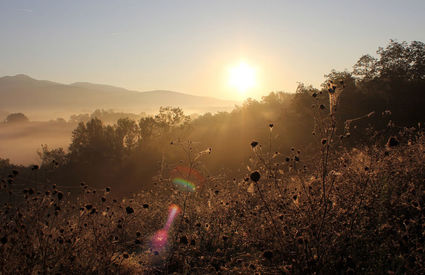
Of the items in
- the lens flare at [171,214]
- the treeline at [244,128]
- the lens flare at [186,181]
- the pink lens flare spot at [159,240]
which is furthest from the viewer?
the treeline at [244,128]

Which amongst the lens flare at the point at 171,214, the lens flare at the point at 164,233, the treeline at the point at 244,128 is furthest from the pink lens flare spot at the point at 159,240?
the treeline at the point at 244,128

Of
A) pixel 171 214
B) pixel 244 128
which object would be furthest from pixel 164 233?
pixel 244 128

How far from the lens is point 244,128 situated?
33.3 m

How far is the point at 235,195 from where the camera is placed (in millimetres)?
7840

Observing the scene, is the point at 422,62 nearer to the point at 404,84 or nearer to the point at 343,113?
the point at 404,84

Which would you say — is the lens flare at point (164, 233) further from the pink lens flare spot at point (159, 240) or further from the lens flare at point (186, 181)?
the lens flare at point (186, 181)

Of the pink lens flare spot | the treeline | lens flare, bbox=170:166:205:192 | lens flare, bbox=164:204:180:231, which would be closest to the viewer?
the pink lens flare spot

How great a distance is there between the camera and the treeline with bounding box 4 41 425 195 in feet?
79.6

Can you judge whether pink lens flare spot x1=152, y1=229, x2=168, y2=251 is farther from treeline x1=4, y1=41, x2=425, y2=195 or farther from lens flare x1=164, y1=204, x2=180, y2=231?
treeline x1=4, y1=41, x2=425, y2=195

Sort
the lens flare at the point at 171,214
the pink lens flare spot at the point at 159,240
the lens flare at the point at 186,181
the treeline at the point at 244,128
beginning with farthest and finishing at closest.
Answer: the treeline at the point at 244,128 → the lens flare at the point at 186,181 → the lens flare at the point at 171,214 → the pink lens flare spot at the point at 159,240

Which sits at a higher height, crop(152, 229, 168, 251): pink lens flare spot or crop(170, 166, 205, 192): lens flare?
crop(152, 229, 168, 251): pink lens flare spot

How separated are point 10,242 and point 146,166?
2737cm

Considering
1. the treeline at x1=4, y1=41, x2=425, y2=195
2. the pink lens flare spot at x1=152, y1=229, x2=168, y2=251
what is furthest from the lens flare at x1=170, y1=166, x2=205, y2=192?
the treeline at x1=4, y1=41, x2=425, y2=195

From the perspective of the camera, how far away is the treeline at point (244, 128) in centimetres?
2427
